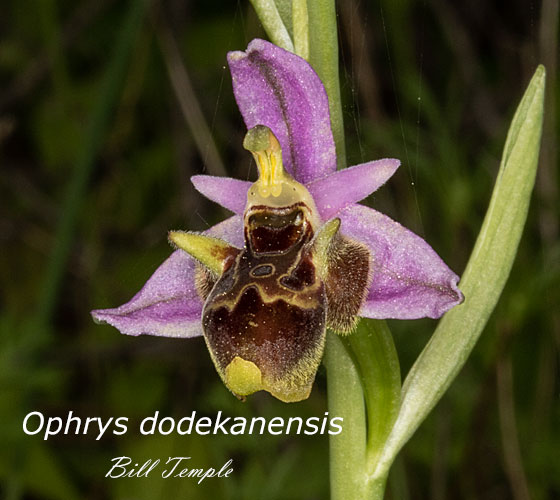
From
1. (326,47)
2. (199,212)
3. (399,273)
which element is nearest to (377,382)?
(399,273)

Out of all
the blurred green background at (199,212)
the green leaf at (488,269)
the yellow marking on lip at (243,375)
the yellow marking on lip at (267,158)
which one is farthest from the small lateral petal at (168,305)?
the blurred green background at (199,212)

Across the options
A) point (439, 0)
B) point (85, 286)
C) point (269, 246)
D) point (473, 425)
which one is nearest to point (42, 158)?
point (85, 286)

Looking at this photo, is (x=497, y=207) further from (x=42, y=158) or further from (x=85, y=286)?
(x=42, y=158)

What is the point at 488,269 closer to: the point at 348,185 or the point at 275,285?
the point at 348,185

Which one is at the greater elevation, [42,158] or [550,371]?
[42,158]

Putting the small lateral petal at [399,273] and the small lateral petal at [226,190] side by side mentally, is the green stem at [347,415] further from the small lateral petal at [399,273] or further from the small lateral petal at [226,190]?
the small lateral petal at [226,190]

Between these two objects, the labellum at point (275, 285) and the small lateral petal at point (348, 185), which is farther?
the small lateral petal at point (348, 185)
